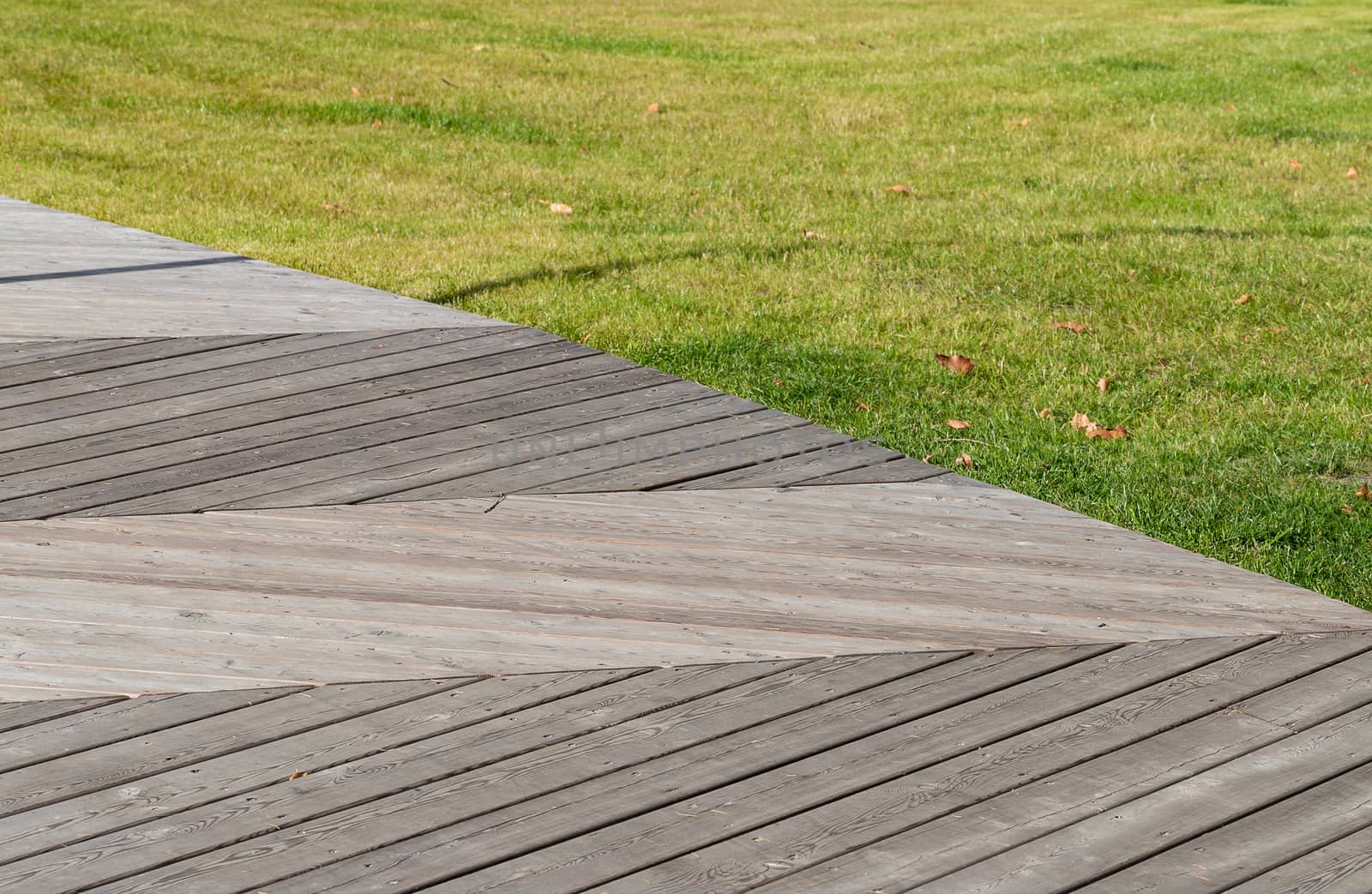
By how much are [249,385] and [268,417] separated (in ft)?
1.10

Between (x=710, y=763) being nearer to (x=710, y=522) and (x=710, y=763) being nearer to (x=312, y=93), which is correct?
Answer: (x=710, y=522)

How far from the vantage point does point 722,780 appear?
287cm

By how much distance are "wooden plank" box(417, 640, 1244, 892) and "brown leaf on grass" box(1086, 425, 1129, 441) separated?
2375 millimetres

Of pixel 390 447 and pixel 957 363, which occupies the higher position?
pixel 390 447

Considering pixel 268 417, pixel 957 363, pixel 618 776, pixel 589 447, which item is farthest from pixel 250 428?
pixel 957 363

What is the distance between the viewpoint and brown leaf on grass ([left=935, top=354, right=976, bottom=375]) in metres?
6.32

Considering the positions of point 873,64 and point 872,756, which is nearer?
point 872,756

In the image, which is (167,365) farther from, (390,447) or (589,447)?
(589,447)

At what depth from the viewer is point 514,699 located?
3141 millimetres

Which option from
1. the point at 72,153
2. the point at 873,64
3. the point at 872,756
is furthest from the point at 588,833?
the point at 873,64

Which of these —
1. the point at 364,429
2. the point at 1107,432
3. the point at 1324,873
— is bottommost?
the point at 1107,432

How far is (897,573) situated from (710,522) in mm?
564

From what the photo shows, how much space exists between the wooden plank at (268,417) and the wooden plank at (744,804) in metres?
2.24

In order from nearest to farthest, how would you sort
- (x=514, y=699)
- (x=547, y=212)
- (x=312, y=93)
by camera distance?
(x=514, y=699) → (x=547, y=212) → (x=312, y=93)
